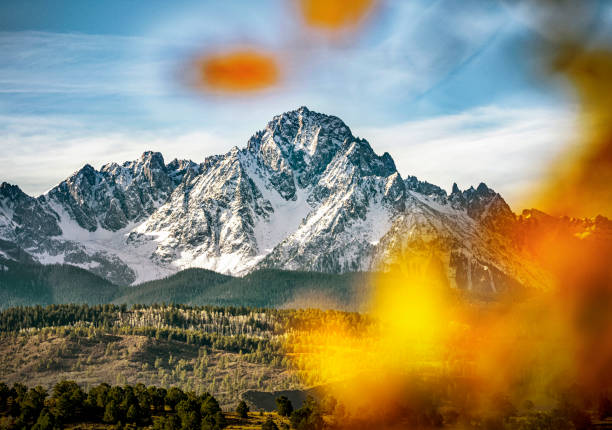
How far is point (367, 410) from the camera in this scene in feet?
451

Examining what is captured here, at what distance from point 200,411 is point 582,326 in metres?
72.4

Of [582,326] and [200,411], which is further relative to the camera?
[200,411]

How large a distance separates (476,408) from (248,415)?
50309 mm

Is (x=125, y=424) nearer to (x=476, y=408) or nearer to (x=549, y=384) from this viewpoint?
(x=476, y=408)

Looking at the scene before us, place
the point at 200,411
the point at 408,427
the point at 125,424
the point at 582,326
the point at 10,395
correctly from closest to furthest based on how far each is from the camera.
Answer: the point at 582,326
the point at 408,427
the point at 125,424
the point at 200,411
the point at 10,395

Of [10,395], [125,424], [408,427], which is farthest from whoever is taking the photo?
[10,395]

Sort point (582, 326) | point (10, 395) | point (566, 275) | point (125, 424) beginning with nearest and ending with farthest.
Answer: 1. point (582, 326)
2. point (566, 275)
3. point (125, 424)
4. point (10, 395)

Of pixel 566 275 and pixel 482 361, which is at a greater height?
pixel 566 275

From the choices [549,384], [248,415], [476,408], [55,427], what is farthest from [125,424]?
[549,384]

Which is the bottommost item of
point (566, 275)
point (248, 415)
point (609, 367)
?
point (248, 415)

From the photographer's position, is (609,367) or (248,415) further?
(248,415)

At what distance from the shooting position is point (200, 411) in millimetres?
145750

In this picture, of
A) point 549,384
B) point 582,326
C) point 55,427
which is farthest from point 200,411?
point 582,326

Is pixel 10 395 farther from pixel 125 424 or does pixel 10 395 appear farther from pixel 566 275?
pixel 566 275
